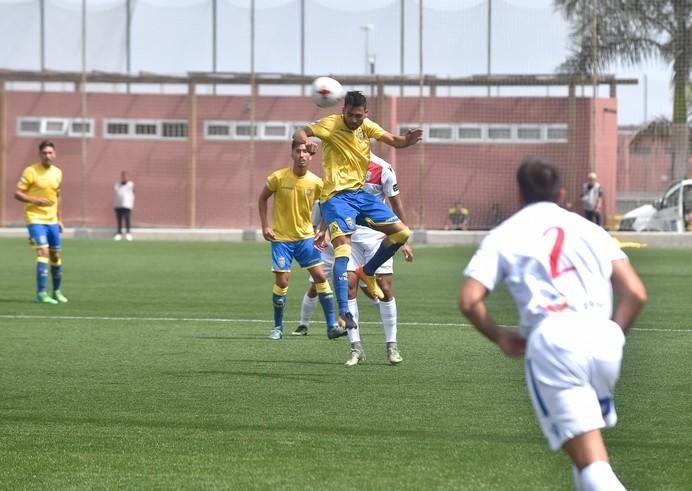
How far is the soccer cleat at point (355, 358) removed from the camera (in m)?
11.9

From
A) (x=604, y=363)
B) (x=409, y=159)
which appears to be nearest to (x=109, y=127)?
(x=409, y=159)

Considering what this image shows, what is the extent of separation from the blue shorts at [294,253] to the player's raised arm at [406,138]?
2.33 metres

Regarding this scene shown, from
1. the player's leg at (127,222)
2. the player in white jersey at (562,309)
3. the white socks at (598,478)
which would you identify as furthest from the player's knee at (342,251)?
the player's leg at (127,222)

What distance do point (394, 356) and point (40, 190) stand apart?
812 cm

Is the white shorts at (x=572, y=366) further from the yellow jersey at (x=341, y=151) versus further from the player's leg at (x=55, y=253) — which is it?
the player's leg at (x=55, y=253)

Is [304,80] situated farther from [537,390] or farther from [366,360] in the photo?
[537,390]

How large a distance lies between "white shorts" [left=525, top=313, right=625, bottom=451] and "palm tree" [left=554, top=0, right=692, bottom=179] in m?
34.7

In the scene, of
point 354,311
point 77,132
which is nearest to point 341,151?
point 354,311

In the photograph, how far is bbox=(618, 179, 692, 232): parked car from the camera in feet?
126

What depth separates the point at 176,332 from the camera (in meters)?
14.9

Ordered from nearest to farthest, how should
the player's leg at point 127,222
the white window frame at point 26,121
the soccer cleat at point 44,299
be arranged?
the soccer cleat at point 44,299, the player's leg at point 127,222, the white window frame at point 26,121

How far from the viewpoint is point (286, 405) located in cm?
956

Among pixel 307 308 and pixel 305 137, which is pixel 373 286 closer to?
pixel 305 137

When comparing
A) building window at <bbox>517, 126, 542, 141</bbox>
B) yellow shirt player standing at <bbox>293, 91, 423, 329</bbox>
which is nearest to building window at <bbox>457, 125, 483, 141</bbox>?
building window at <bbox>517, 126, 542, 141</bbox>
